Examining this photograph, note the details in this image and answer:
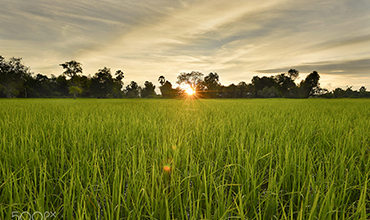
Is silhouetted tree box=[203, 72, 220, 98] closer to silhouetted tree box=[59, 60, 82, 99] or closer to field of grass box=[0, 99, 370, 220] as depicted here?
silhouetted tree box=[59, 60, 82, 99]

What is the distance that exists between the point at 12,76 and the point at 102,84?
21.1 m

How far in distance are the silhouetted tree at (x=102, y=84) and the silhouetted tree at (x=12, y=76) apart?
16.9 metres

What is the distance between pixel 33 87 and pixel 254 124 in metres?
69.7

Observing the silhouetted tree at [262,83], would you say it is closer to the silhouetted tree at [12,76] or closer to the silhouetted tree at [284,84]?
the silhouetted tree at [284,84]

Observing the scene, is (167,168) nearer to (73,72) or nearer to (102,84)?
(73,72)

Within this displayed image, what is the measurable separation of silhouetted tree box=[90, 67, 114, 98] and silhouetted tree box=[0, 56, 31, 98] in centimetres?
1686

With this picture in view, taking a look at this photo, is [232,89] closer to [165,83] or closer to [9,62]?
[165,83]

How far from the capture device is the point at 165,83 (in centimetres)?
6900

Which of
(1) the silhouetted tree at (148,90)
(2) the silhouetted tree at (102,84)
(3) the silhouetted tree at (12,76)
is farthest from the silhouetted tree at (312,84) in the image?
(3) the silhouetted tree at (12,76)

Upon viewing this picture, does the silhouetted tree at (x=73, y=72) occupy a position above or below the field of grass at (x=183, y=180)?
above

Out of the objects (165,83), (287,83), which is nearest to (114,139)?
(165,83)

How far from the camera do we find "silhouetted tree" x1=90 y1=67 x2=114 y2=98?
173 feet

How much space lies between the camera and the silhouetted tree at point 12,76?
43125mm

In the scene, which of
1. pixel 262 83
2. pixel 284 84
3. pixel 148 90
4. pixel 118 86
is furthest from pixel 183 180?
pixel 262 83
